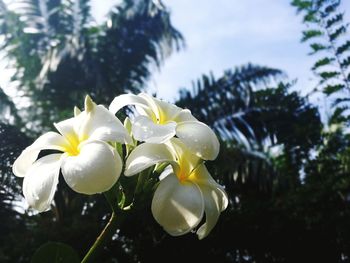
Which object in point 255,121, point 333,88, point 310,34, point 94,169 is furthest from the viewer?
point 255,121

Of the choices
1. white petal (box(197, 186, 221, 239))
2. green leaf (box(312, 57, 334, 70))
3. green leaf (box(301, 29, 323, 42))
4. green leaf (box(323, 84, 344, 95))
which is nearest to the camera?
white petal (box(197, 186, 221, 239))

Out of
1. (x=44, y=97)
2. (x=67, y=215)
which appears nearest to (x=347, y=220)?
(x=67, y=215)

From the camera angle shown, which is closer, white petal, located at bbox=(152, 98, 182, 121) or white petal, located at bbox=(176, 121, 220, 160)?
white petal, located at bbox=(176, 121, 220, 160)

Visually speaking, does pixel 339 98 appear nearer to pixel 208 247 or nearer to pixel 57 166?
pixel 208 247

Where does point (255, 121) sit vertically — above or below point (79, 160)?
below

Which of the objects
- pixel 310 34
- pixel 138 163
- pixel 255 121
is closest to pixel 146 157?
pixel 138 163

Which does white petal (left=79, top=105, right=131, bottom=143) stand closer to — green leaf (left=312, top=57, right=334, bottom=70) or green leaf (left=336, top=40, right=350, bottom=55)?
green leaf (left=312, top=57, right=334, bottom=70)

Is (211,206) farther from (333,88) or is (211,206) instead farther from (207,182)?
(333,88)

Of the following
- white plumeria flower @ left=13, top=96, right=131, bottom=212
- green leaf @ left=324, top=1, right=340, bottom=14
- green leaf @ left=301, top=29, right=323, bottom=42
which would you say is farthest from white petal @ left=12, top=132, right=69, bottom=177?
green leaf @ left=324, top=1, right=340, bottom=14
